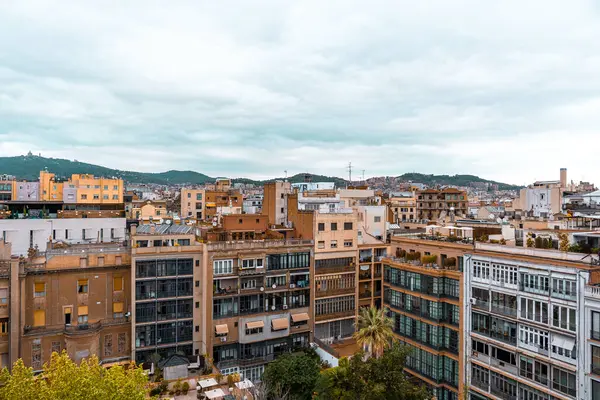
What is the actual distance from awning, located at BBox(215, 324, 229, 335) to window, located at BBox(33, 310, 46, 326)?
17845 millimetres

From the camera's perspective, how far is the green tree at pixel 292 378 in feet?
143

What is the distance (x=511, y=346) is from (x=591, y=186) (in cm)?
13856

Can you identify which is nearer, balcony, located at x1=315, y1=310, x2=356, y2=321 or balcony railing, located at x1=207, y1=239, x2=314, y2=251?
balcony railing, located at x1=207, y1=239, x2=314, y2=251

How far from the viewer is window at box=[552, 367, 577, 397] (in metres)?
35.9

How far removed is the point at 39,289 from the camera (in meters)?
46.5

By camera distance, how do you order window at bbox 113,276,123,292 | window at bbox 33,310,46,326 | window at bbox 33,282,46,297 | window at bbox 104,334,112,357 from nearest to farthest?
window at bbox 33,310,46,326, window at bbox 33,282,46,297, window at bbox 104,334,112,357, window at bbox 113,276,123,292

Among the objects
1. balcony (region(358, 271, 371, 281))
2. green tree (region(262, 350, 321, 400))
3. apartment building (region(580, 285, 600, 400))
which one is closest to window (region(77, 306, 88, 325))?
green tree (region(262, 350, 321, 400))

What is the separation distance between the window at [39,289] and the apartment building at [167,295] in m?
8.55


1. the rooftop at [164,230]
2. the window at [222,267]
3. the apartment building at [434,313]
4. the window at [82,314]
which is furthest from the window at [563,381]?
the window at [82,314]

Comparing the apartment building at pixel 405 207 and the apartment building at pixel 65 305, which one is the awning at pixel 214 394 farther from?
the apartment building at pixel 405 207

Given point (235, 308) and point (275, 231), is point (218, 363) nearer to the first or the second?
point (235, 308)

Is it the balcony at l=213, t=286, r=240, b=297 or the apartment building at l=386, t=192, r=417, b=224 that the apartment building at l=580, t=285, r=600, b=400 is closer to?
the balcony at l=213, t=286, r=240, b=297

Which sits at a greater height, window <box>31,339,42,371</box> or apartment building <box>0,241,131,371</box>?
apartment building <box>0,241,131,371</box>

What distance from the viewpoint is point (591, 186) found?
15312cm
